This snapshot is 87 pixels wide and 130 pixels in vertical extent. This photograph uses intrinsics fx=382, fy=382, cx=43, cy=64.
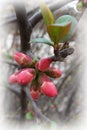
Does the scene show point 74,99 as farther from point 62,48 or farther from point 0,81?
point 62,48

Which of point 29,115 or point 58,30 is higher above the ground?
point 29,115

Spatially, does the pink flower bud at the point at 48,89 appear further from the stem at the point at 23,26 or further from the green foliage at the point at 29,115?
the green foliage at the point at 29,115

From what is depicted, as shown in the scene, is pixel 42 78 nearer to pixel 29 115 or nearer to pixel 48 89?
pixel 48 89

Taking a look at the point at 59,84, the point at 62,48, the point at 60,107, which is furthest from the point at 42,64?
the point at 60,107

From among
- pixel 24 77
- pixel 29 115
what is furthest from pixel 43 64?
pixel 29 115

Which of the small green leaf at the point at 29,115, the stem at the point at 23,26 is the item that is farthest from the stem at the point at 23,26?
the small green leaf at the point at 29,115

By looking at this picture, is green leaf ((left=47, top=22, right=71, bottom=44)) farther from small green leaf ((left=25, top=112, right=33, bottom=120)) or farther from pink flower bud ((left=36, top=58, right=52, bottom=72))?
small green leaf ((left=25, top=112, right=33, bottom=120))

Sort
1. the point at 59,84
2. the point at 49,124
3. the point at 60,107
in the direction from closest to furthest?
the point at 49,124 < the point at 59,84 < the point at 60,107
